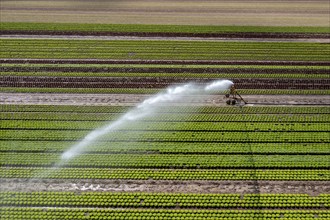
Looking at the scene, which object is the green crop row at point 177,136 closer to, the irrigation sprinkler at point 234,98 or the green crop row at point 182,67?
the irrigation sprinkler at point 234,98

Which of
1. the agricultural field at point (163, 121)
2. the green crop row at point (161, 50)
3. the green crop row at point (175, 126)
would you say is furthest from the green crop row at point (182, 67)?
the green crop row at point (175, 126)

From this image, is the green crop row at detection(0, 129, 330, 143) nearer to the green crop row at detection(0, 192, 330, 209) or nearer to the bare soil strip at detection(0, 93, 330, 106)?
the bare soil strip at detection(0, 93, 330, 106)

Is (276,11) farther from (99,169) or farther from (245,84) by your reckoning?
(99,169)

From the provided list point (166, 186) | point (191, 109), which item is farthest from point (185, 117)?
point (166, 186)

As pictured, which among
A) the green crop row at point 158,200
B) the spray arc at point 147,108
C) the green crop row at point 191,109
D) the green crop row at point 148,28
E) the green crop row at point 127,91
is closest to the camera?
the green crop row at point 158,200

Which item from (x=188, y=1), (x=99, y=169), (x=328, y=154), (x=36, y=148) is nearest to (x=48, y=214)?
(x=99, y=169)

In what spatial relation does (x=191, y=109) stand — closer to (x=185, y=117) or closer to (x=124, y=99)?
(x=185, y=117)
